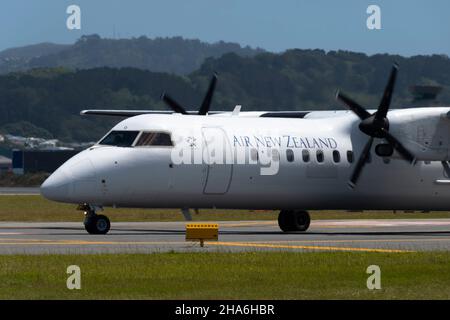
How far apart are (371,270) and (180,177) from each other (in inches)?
559

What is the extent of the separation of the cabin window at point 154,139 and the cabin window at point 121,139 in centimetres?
25

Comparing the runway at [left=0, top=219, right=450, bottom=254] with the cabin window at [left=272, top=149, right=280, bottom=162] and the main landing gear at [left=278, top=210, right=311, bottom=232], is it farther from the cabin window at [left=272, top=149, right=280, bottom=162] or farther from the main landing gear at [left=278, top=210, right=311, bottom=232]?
the cabin window at [left=272, top=149, right=280, bottom=162]

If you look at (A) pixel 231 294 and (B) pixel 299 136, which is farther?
(B) pixel 299 136

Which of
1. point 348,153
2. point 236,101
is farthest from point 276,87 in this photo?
point 348,153

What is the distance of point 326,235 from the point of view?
128 ft

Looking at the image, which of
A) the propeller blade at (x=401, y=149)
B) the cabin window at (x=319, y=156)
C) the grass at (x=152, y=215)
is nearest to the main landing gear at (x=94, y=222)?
the cabin window at (x=319, y=156)

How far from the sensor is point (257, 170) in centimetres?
4028

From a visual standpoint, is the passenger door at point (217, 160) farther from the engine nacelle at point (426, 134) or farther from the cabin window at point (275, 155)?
the engine nacelle at point (426, 134)

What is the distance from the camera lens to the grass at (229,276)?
21516 mm

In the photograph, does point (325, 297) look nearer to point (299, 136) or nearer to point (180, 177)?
point (180, 177)

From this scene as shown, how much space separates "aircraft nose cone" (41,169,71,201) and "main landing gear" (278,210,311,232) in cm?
880

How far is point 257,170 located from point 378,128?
4590mm

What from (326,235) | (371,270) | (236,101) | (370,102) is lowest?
(371,270)

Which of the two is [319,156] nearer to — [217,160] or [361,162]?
[361,162]
